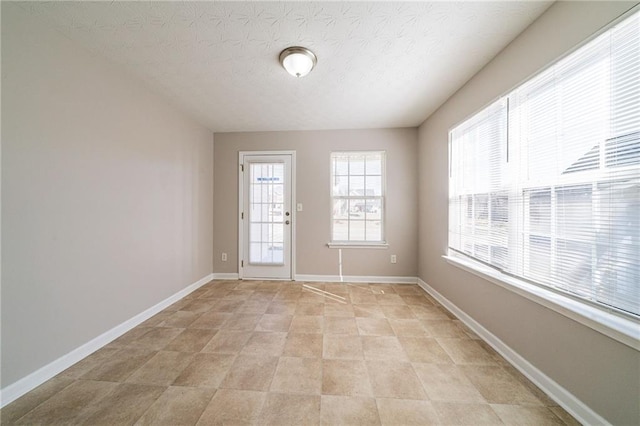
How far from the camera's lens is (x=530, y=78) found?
1519 millimetres

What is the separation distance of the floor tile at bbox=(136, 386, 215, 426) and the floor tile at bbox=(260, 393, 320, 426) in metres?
0.38

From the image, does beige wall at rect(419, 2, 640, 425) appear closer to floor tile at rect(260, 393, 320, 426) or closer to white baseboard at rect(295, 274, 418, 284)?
white baseboard at rect(295, 274, 418, 284)

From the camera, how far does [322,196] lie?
11.7 ft

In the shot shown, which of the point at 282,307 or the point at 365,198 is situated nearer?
the point at 282,307

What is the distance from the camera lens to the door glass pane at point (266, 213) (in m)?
3.62

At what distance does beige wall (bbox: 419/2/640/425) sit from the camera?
106 centimetres

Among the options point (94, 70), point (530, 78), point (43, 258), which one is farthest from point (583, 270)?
point (94, 70)

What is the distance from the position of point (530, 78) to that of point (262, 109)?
2.60 meters

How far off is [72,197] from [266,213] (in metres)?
2.24

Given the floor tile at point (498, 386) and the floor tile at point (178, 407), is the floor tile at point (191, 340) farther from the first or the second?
the floor tile at point (498, 386)

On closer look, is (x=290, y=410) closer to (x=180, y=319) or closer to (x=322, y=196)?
(x=180, y=319)

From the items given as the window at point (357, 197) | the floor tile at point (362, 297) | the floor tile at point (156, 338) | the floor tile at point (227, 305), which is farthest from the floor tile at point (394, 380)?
the window at point (357, 197)

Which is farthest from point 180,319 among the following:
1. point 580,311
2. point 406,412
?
point 580,311

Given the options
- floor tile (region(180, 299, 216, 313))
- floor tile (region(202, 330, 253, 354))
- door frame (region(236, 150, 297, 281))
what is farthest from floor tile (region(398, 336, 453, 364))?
floor tile (region(180, 299, 216, 313))
